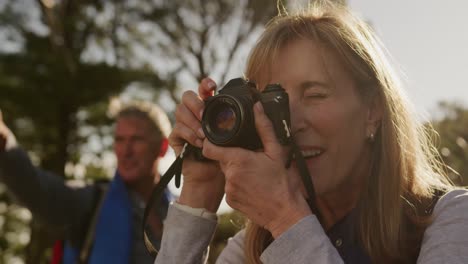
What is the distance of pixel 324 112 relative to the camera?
185cm

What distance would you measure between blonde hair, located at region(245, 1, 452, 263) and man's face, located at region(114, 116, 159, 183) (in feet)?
6.06

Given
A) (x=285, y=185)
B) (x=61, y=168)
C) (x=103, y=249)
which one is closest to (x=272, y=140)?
(x=285, y=185)

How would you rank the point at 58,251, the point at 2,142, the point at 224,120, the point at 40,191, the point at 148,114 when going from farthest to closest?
the point at 148,114
the point at 58,251
the point at 40,191
the point at 2,142
the point at 224,120

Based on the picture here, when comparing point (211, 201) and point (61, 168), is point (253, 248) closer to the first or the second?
point (211, 201)

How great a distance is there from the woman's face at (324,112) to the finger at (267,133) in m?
0.17

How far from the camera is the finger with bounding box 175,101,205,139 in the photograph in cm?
197

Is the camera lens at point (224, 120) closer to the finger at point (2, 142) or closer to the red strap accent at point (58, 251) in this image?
the finger at point (2, 142)

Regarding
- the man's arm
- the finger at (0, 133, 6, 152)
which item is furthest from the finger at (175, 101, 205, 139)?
the man's arm

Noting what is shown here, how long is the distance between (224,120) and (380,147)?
0.53 metres

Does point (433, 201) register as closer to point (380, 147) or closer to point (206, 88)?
point (380, 147)

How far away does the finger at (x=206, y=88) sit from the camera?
6.68 feet

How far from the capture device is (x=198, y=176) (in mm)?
2100

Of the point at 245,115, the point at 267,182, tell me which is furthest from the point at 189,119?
the point at 267,182

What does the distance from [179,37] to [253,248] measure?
1075 cm
